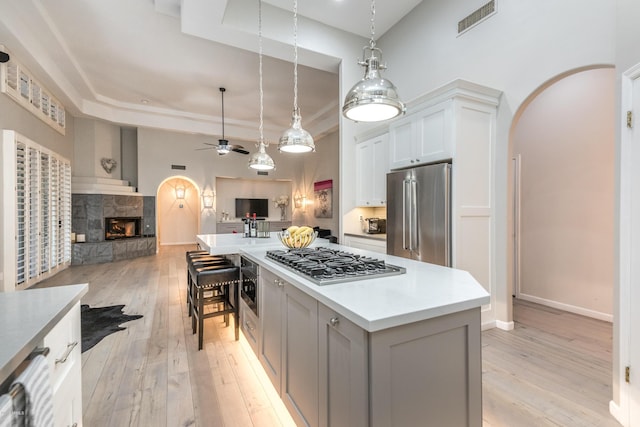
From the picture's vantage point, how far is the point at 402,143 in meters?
3.51

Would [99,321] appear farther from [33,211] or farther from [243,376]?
[33,211]

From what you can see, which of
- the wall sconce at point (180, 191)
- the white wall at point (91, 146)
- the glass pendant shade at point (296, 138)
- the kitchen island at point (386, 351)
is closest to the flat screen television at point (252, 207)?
the wall sconce at point (180, 191)

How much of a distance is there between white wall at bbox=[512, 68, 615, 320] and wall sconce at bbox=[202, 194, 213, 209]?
786 centimetres

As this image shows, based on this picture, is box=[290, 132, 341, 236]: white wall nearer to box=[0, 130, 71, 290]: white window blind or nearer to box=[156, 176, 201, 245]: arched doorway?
box=[156, 176, 201, 245]: arched doorway

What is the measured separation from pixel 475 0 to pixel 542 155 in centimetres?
206

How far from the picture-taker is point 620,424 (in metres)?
1.69

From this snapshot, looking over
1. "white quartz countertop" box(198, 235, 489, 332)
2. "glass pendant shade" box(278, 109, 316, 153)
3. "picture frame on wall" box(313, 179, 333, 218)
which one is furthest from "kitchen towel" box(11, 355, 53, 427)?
"picture frame on wall" box(313, 179, 333, 218)

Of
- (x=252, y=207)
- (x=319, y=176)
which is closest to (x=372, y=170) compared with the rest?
(x=319, y=176)

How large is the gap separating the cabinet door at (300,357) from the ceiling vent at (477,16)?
3.54 metres

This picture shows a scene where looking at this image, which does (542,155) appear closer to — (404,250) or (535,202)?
(535,202)

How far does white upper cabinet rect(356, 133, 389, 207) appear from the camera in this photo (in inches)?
157

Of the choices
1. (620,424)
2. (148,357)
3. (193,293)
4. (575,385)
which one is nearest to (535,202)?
(575,385)

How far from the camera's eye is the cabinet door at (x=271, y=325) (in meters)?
1.77

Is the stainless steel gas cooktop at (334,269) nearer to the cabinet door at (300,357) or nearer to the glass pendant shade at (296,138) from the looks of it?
→ the cabinet door at (300,357)
